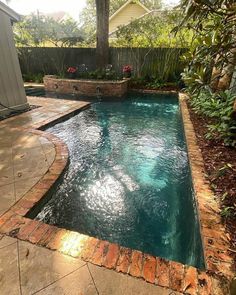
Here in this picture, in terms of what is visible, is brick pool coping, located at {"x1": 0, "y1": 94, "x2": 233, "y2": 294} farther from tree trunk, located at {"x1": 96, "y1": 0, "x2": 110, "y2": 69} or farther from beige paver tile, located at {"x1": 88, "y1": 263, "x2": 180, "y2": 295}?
tree trunk, located at {"x1": 96, "y1": 0, "x2": 110, "y2": 69}

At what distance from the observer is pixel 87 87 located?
28.2 feet

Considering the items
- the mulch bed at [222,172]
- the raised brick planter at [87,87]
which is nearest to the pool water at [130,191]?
the mulch bed at [222,172]

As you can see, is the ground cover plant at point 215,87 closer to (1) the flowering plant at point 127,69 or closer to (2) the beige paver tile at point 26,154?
(2) the beige paver tile at point 26,154

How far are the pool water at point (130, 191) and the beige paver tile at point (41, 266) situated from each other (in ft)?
1.74

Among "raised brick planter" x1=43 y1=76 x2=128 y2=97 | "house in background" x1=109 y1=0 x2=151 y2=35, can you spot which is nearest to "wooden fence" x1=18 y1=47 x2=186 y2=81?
"raised brick planter" x1=43 y1=76 x2=128 y2=97

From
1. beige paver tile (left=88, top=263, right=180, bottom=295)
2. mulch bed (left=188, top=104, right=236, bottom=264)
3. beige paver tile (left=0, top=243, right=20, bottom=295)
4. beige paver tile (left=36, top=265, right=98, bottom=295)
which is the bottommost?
beige paver tile (left=0, top=243, right=20, bottom=295)

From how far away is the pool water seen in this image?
2.27 m

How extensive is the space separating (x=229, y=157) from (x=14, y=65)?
5466 millimetres

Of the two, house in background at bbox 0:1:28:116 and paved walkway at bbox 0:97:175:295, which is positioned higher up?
house in background at bbox 0:1:28:116

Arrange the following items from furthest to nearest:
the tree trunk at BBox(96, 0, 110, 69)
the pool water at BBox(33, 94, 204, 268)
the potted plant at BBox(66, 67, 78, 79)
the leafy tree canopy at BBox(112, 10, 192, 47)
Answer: the potted plant at BBox(66, 67, 78, 79), the tree trunk at BBox(96, 0, 110, 69), the leafy tree canopy at BBox(112, 10, 192, 47), the pool water at BBox(33, 94, 204, 268)

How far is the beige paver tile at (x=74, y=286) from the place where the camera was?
1506 millimetres

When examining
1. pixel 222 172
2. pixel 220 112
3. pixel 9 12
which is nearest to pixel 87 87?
pixel 9 12

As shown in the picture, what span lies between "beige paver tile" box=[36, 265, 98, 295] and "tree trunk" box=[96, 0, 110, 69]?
9505mm

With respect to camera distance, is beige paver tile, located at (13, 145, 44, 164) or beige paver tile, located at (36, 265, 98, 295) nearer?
beige paver tile, located at (36, 265, 98, 295)
